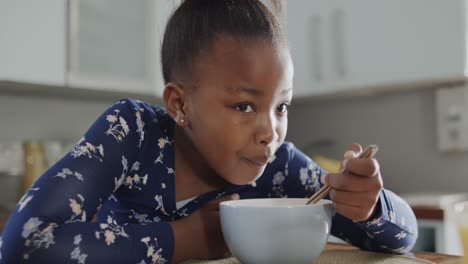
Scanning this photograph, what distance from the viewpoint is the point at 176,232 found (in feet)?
2.31

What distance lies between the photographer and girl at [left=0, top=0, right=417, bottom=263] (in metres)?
0.64

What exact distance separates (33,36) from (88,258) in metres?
1.34

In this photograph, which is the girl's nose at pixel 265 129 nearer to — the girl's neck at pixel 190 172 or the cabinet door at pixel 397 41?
the girl's neck at pixel 190 172

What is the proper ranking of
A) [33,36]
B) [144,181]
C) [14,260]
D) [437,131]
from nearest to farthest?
[14,260]
[144,181]
[33,36]
[437,131]

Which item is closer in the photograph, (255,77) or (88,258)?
(88,258)

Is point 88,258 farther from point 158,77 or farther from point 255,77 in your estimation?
point 158,77

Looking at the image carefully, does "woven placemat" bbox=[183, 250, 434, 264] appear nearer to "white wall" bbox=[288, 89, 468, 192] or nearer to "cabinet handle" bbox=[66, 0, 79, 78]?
"cabinet handle" bbox=[66, 0, 79, 78]

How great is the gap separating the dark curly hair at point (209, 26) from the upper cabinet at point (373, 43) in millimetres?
979

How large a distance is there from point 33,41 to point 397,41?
4.04 feet

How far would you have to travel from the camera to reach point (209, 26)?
80 cm

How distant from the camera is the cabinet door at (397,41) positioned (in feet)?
5.97

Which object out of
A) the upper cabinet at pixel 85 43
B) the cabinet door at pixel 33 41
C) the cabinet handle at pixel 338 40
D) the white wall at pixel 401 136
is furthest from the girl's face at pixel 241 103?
the white wall at pixel 401 136

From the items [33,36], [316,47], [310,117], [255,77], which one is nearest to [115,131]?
[255,77]

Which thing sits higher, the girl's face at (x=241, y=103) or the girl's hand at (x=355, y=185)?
the girl's face at (x=241, y=103)
